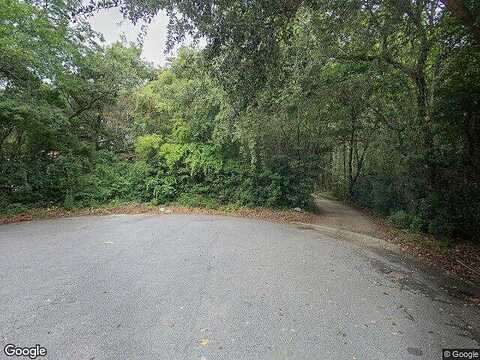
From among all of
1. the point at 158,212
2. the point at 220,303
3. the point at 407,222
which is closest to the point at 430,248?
the point at 407,222

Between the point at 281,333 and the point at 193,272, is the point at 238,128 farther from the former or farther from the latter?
the point at 281,333

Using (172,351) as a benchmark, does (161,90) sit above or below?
above

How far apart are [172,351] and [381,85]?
33.0ft

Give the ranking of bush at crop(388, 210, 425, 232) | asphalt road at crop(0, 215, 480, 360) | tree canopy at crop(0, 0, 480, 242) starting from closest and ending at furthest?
asphalt road at crop(0, 215, 480, 360) → tree canopy at crop(0, 0, 480, 242) → bush at crop(388, 210, 425, 232)

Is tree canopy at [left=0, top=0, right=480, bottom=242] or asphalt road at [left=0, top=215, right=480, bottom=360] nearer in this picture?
asphalt road at [left=0, top=215, right=480, bottom=360]

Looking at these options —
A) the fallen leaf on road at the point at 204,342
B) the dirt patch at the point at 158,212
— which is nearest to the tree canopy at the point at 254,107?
the dirt patch at the point at 158,212

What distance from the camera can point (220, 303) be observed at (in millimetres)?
3600

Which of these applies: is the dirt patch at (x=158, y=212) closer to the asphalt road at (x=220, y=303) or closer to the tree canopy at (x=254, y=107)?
the tree canopy at (x=254, y=107)

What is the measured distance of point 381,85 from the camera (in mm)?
9812

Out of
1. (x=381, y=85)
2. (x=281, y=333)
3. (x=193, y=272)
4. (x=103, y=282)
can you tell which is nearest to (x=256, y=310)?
(x=281, y=333)

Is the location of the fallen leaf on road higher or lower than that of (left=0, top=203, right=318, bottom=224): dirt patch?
higher

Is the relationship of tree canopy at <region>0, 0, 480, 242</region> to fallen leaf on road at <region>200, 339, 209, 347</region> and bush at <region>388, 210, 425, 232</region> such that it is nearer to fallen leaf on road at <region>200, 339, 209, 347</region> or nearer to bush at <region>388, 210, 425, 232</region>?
bush at <region>388, 210, 425, 232</region>

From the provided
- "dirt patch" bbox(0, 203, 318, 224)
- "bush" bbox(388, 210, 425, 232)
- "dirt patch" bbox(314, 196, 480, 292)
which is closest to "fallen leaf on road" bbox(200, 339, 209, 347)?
"dirt patch" bbox(314, 196, 480, 292)

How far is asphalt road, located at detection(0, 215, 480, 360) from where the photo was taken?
2.79 metres
